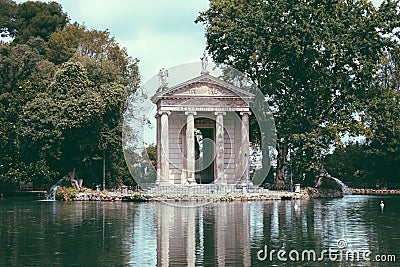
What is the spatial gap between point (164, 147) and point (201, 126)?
4327 millimetres

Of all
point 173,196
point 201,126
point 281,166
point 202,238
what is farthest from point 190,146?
point 202,238

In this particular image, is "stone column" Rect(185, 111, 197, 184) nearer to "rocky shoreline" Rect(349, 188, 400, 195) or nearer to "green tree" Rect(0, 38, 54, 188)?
"green tree" Rect(0, 38, 54, 188)

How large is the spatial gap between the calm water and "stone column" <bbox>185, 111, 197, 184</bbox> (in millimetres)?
18268

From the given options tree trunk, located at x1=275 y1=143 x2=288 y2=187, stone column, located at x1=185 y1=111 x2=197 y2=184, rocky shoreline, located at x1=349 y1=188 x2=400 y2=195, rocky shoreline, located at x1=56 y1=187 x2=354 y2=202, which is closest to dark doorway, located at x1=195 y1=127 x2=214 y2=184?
stone column, located at x1=185 y1=111 x2=197 y2=184

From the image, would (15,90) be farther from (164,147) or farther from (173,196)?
(173,196)

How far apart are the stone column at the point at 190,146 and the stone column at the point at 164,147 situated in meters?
1.65

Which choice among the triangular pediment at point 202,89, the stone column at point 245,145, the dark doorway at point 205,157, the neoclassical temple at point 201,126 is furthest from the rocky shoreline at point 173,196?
the dark doorway at point 205,157

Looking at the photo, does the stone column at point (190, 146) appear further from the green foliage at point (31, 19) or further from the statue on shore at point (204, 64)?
the green foliage at point (31, 19)

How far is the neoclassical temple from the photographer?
54344 mm

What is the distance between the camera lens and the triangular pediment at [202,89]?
5382 cm

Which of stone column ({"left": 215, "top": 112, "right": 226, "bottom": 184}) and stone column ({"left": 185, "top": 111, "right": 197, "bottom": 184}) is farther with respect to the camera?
stone column ({"left": 215, "top": 112, "right": 226, "bottom": 184})

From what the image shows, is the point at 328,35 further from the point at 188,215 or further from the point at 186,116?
the point at 188,215

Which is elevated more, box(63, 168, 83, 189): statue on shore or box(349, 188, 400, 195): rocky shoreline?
box(63, 168, 83, 189): statue on shore

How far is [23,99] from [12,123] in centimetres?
236
